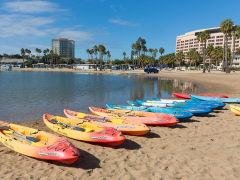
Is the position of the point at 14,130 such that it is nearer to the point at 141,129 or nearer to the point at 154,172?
the point at 141,129

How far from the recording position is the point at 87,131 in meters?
6.80

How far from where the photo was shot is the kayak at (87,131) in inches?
237

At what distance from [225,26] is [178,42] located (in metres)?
119

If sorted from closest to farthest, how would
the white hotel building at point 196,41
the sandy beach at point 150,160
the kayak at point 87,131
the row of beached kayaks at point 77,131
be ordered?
the sandy beach at point 150,160 < the row of beached kayaks at point 77,131 < the kayak at point 87,131 < the white hotel building at point 196,41

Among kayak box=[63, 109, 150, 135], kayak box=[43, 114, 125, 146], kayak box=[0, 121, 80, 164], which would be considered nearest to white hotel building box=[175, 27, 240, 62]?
kayak box=[63, 109, 150, 135]

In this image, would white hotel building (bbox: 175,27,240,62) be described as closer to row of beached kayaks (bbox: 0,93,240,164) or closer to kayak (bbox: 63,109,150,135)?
row of beached kayaks (bbox: 0,93,240,164)

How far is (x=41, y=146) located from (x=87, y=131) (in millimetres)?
1908

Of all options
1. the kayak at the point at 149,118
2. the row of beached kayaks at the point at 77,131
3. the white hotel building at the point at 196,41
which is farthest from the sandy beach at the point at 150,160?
the white hotel building at the point at 196,41

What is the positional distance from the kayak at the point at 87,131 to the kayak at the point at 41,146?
0.93 meters

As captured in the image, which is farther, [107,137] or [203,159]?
Answer: [107,137]

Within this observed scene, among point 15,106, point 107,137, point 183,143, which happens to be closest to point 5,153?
point 107,137

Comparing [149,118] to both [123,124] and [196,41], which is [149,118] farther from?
[196,41]

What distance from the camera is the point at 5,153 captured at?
588 centimetres

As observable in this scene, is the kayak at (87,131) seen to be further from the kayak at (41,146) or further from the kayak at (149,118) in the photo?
the kayak at (149,118)
